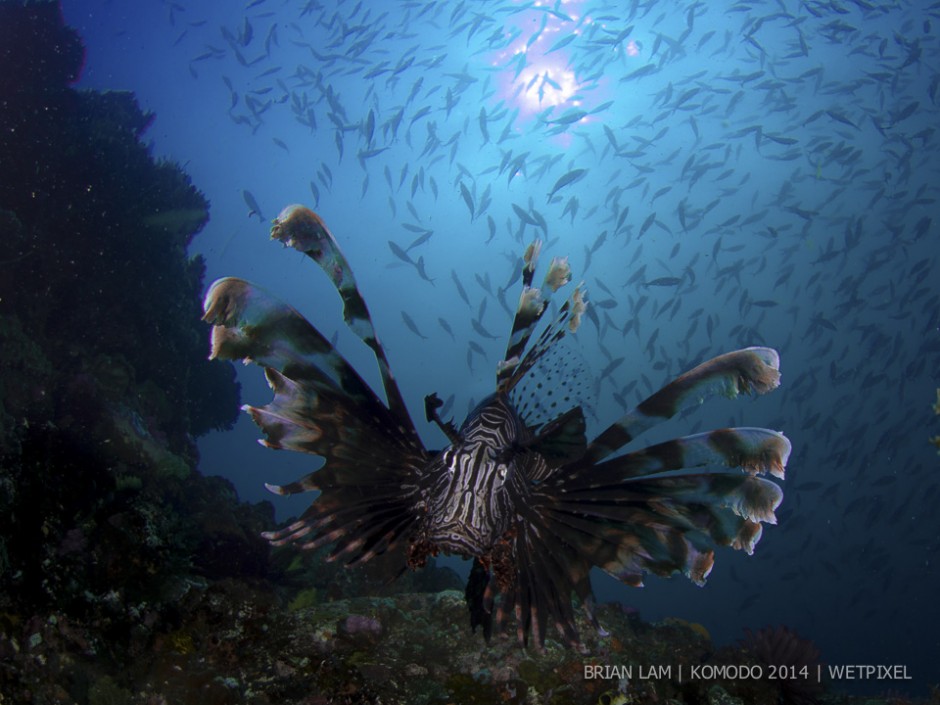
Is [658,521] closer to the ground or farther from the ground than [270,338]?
closer to the ground

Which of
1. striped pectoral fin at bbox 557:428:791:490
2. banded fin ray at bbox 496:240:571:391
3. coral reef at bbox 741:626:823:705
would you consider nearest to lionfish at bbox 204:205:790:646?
striped pectoral fin at bbox 557:428:791:490

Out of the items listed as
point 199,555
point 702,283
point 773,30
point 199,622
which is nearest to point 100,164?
point 199,555

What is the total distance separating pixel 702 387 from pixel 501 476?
92 cm

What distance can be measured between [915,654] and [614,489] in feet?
205

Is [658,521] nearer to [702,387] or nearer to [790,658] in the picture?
[702,387]

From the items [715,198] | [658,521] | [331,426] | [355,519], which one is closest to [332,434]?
[331,426]

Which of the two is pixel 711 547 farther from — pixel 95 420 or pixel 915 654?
pixel 915 654

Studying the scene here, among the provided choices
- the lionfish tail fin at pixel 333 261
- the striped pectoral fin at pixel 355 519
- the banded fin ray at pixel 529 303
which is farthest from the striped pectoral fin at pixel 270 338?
the banded fin ray at pixel 529 303

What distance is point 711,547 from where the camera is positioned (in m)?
2.24

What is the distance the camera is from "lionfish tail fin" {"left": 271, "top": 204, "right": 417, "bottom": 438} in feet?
7.10

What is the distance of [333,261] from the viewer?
229 cm

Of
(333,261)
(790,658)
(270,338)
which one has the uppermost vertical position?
(333,261)

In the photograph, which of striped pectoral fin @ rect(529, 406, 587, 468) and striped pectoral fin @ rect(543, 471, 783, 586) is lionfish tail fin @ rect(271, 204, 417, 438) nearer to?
striped pectoral fin @ rect(529, 406, 587, 468)

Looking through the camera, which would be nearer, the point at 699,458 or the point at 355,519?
the point at 699,458
